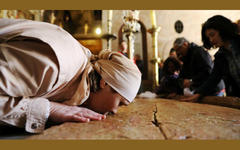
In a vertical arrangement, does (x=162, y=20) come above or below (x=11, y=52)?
above

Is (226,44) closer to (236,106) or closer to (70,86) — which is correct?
(236,106)

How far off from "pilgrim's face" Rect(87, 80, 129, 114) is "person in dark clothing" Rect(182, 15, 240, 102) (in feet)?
3.91

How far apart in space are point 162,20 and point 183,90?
4613 mm

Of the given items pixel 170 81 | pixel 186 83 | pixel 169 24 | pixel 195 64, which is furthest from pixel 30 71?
pixel 169 24

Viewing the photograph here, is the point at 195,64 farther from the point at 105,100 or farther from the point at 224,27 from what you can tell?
the point at 105,100

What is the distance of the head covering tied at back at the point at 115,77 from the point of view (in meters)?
0.90

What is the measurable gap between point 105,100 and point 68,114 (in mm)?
247

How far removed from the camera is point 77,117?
2.53 feet

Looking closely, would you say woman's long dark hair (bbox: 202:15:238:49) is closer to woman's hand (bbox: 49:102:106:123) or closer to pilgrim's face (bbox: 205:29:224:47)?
pilgrim's face (bbox: 205:29:224:47)

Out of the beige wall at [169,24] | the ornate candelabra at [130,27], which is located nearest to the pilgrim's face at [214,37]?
the ornate candelabra at [130,27]

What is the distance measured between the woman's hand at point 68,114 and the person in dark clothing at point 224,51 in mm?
1384

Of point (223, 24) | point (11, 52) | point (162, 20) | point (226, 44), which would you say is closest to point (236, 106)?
point (226, 44)

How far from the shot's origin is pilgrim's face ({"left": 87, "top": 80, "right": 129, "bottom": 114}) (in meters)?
0.95

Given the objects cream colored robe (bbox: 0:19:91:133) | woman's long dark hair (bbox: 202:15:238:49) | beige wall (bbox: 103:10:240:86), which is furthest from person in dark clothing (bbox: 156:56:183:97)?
beige wall (bbox: 103:10:240:86)
